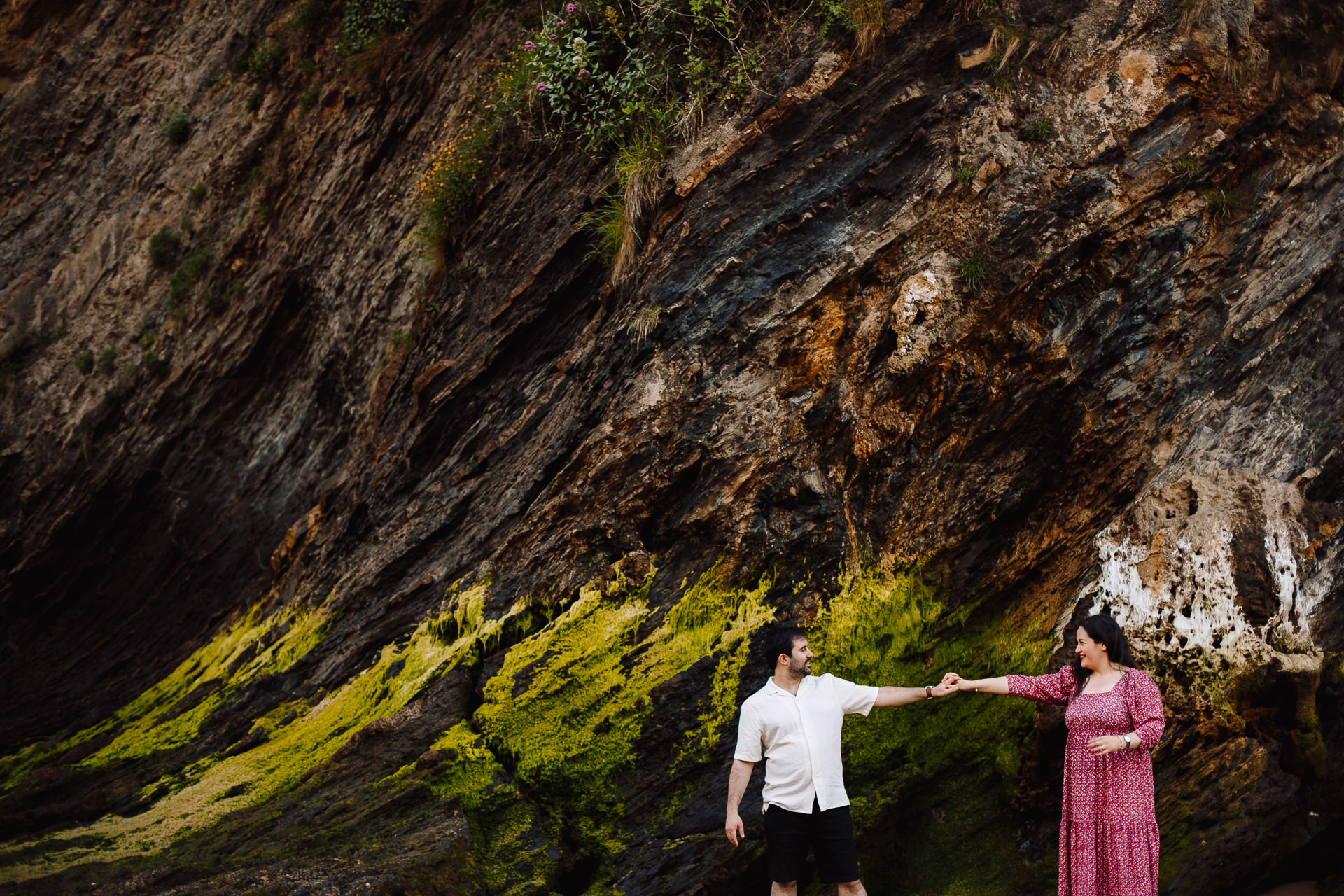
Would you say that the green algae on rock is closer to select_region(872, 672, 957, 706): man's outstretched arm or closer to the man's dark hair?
the man's dark hair

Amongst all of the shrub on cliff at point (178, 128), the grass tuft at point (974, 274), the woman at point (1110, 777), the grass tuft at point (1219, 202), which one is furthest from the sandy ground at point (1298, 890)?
the shrub on cliff at point (178, 128)

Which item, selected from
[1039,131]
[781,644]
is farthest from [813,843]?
[1039,131]

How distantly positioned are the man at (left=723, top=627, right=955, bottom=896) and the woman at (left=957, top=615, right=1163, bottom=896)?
41.0 inches

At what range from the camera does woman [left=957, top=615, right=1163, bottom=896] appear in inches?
154

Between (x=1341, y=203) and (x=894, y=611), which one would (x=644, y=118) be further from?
(x=1341, y=203)

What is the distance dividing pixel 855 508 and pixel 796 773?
91.1 inches

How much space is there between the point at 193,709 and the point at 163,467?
3.79 m

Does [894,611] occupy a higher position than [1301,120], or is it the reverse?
[1301,120]

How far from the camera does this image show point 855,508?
19.6ft

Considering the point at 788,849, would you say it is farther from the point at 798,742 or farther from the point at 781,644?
the point at 781,644

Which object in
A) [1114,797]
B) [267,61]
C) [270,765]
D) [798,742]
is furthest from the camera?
[267,61]

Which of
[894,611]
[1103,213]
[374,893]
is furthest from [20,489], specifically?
[1103,213]

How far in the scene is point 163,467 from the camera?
10.2 m

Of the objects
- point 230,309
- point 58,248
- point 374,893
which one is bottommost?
point 374,893
